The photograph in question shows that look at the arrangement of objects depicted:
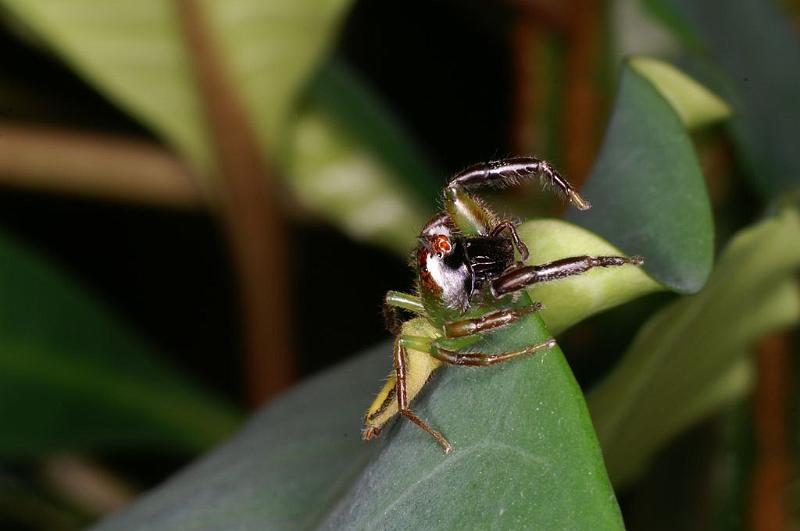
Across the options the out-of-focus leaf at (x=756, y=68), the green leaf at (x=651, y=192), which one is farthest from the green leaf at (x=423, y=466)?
the out-of-focus leaf at (x=756, y=68)

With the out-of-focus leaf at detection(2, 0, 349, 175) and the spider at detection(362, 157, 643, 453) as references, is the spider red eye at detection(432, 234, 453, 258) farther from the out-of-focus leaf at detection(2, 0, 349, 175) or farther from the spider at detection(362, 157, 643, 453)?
the out-of-focus leaf at detection(2, 0, 349, 175)

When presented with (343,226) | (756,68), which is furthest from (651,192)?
(343,226)

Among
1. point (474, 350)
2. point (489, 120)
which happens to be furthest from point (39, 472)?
point (474, 350)

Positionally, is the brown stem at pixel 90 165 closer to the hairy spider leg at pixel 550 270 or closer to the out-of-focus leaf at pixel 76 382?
the out-of-focus leaf at pixel 76 382

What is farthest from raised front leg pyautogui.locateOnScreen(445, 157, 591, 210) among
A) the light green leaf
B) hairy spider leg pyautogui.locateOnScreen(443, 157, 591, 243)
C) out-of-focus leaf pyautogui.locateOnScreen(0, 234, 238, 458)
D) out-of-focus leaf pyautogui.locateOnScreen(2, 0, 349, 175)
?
out-of-focus leaf pyautogui.locateOnScreen(0, 234, 238, 458)

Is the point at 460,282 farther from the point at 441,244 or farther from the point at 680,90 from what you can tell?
the point at 680,90

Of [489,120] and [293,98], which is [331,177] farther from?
[489,120]
